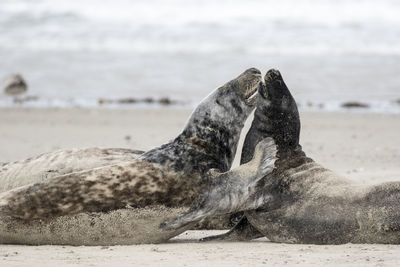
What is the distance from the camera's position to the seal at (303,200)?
5539mm

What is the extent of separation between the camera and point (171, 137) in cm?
1117

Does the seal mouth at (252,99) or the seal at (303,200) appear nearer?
the seal at (303,200)

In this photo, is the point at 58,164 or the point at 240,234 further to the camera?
the point at 58,164

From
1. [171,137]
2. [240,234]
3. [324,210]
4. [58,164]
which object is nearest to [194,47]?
[171,137]

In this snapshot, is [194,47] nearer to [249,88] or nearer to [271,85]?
[249,88]

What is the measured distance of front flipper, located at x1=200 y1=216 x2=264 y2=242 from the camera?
5895 millimetres

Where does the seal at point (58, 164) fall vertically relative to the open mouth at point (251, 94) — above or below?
below

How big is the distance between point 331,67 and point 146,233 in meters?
12.3

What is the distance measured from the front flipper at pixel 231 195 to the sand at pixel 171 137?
0.65 feet

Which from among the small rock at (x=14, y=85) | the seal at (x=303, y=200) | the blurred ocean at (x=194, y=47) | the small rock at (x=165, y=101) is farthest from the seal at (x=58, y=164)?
the small rock at (x=14, y=85)

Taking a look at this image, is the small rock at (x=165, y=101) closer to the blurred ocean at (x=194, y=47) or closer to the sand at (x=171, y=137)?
the blurred ocean at (x=194, y=47)

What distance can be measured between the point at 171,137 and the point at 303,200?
18.1 feet

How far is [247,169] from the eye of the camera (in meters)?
5.89

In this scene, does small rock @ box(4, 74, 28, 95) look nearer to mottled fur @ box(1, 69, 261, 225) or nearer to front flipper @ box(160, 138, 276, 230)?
mottled fur @ box(1, 69, 261, 225)
